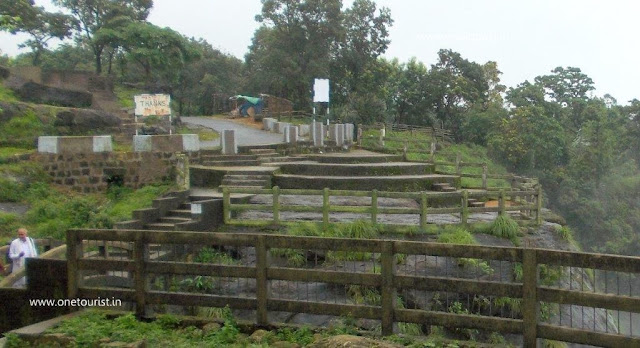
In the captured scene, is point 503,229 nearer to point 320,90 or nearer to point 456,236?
point 456,236

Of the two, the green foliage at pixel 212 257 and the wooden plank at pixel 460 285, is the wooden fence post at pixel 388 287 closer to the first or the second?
the wooden plank at pixel 460 285

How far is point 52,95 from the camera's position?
2912 centimetres

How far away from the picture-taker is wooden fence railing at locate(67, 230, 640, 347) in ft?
19.1

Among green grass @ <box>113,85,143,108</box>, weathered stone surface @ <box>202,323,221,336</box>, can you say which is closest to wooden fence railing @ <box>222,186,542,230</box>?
weathered stone surface @ <box>202,323,221,336</box>

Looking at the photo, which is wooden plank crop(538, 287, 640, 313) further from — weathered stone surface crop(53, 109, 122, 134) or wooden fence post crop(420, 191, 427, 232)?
weathered stone surface crop(53, 109, 122, 134)

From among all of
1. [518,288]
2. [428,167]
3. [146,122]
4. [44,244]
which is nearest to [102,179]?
[44,244]

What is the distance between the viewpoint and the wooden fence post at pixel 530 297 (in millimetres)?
5961

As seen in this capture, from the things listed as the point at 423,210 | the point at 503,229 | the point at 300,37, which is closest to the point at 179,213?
the point at 423,210

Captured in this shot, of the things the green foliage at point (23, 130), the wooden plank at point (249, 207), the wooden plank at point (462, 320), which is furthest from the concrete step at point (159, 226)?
the wooden plank at point (462, 320)

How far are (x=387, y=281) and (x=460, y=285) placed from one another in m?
0.64

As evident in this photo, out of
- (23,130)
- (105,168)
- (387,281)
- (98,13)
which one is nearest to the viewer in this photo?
(387,281)

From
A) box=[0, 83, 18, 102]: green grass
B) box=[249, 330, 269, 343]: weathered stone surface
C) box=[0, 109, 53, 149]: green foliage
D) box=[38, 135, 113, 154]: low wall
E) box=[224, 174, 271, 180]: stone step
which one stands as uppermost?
box=[0, 83, 18, 102]: green grass

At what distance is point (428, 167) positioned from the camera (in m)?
22.7

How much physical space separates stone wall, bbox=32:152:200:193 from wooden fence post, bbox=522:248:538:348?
13.2 metres
